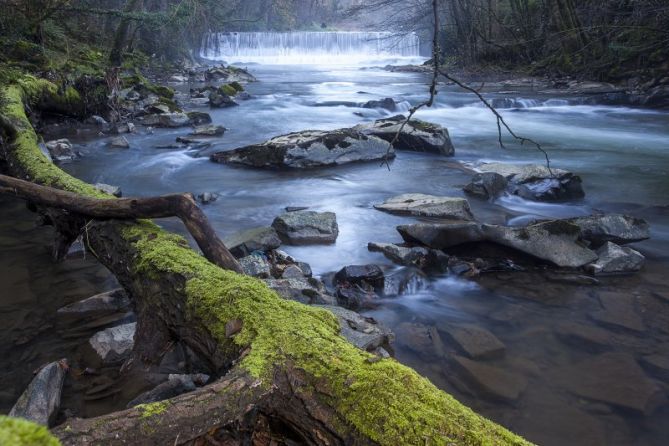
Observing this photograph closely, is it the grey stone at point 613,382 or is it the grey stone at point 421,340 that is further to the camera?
the grey stone at point 421,340

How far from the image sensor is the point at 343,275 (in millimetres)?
4781

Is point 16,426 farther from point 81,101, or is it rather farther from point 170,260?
point 81,101

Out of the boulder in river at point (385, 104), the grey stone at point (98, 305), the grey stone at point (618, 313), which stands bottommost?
the grey stone at point (618, 313)

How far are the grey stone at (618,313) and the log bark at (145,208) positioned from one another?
9.56 ft

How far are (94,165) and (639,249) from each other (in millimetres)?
8191

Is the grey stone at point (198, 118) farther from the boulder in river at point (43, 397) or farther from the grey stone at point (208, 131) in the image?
the boulder in river at point (43, 397)

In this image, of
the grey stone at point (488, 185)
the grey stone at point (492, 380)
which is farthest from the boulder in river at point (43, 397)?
the grey stone at point (488, 185)

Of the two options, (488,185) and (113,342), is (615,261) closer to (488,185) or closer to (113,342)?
(488,185)

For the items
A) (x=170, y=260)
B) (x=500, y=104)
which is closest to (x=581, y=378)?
(x=170, y=260)

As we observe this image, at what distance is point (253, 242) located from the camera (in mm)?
5176

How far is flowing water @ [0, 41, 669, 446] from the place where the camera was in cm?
329

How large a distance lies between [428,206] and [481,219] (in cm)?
67

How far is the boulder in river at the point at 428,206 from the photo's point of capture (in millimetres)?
6449

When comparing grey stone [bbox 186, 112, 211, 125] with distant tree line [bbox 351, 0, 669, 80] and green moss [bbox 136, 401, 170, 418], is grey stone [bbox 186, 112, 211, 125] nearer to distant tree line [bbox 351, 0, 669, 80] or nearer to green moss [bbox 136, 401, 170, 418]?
distant tree line [bbox 351, 0, 669, 80]
